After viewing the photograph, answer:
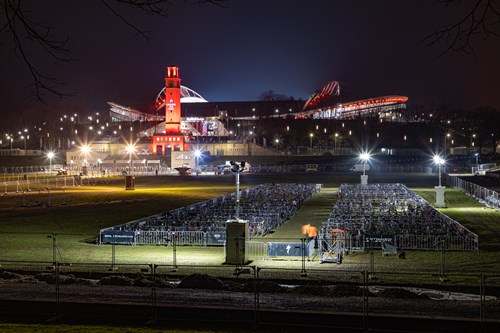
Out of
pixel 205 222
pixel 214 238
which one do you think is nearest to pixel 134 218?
pixel 205 222

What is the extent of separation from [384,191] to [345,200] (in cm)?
840

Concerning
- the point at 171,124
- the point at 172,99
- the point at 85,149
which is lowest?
the point at 85,149

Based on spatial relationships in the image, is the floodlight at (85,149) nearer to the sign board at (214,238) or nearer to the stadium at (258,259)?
the stadium at (258,259)

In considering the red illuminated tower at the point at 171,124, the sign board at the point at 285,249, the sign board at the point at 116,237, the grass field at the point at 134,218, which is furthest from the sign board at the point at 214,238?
the red illuminated tower at the point at 171,124

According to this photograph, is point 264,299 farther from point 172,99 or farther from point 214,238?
point 172,99

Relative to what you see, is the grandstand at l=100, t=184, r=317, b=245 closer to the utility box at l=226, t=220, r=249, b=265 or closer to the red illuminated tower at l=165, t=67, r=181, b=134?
the utility box at l=226, t=220, r=249, b=265

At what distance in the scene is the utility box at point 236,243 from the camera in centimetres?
2223

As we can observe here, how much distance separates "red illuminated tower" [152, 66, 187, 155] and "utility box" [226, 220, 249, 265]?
Answer: 107 metres

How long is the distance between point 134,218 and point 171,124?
9609 cm

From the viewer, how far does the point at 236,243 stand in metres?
22.2

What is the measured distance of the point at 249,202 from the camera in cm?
4256

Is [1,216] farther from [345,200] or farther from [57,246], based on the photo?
[345,200]

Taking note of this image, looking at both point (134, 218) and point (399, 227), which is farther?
point (134, 218)

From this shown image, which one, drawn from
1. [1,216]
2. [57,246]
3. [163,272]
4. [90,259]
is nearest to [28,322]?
[163,272]
